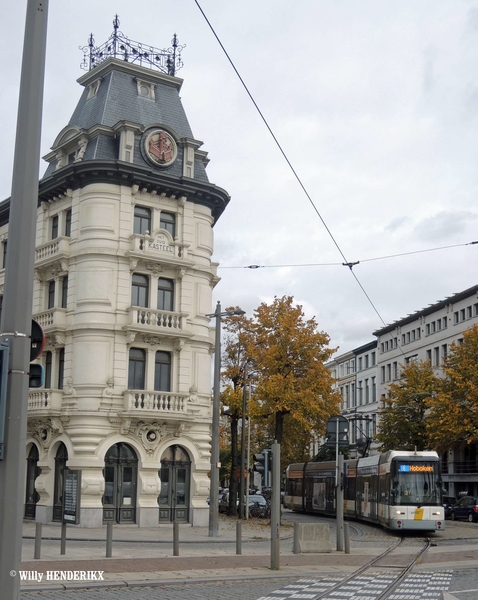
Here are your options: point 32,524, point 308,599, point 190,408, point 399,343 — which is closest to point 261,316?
point 190,408

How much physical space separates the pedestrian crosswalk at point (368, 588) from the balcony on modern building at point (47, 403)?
18.6m

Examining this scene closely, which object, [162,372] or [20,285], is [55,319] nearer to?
[162,372]

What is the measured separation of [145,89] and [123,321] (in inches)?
464

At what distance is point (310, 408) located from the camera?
1464 inches

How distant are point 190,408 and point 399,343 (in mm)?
50854

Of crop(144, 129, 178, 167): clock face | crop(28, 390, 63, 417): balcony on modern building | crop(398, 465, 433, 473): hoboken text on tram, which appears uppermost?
crop(144, 129, 178, 167): clock face

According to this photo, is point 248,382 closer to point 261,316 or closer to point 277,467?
point 261,316

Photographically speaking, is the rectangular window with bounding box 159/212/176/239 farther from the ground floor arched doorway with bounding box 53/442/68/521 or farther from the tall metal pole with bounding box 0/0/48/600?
the tall metal pole with bounding box 0/0/48/600

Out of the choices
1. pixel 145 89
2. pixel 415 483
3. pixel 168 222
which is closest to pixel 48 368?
pixel 168 222

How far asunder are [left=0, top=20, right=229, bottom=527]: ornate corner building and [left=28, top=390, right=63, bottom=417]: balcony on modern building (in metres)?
0.05

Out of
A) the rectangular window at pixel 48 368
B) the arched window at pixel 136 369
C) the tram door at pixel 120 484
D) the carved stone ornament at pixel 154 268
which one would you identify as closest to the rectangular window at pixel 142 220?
the carved stone ornament at pixel 154 268

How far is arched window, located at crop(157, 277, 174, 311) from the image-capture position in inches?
1387

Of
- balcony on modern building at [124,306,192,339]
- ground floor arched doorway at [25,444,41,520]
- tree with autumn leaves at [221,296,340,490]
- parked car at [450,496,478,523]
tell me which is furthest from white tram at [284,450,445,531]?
ground floor arched doorway at [25,444,41,520]

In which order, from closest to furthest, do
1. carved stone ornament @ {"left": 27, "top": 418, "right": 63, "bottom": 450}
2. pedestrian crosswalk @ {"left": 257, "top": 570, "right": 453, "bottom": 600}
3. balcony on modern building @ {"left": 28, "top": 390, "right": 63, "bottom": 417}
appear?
pedestrian crosswalk @ {"left": 257, "top": 570, "right": 453, "bottom": 600} → balcony on modern building @ {"left": 28, "top": 390, "right": 63, "bottom": 417} → carved stone ornament @ {"left": 27, "top": 418, "right": 63, "bottom": 450}
